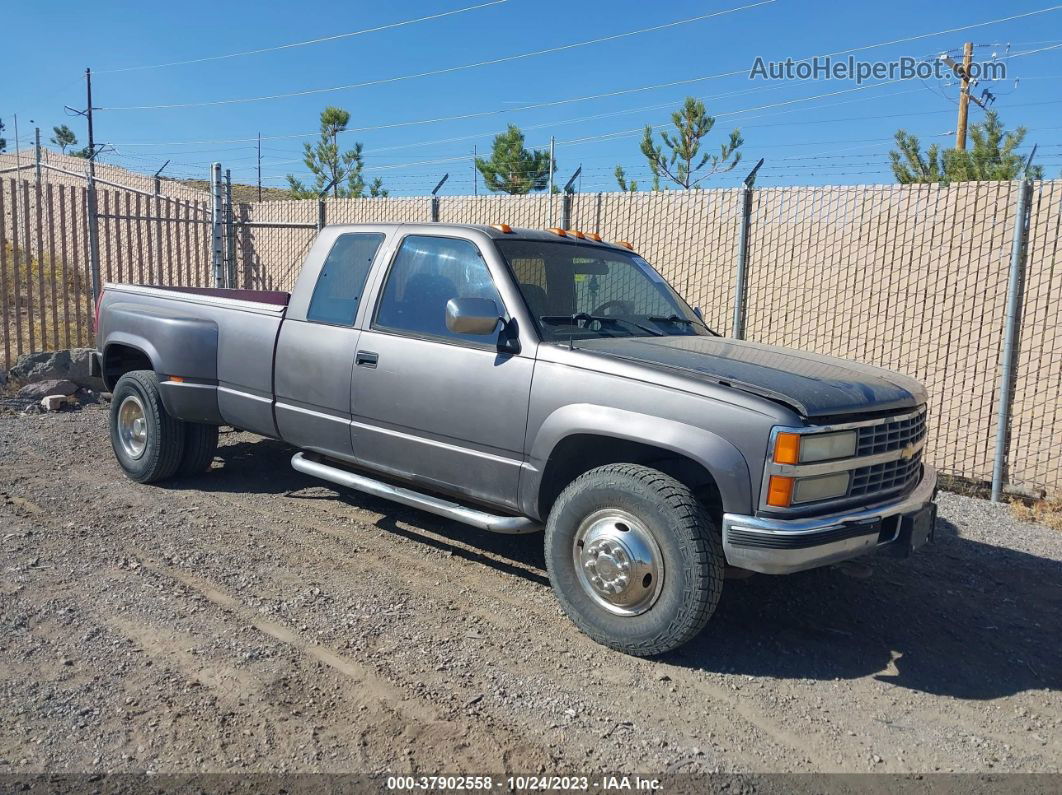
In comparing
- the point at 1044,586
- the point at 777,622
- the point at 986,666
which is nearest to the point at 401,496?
the point at 777,622

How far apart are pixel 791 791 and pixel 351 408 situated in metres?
3.28

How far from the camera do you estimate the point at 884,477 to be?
14.0ft

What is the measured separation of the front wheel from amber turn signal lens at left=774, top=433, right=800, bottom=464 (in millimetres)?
459

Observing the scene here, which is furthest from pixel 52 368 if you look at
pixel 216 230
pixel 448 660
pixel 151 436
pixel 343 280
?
pixel 448 660

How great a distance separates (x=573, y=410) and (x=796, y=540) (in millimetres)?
1212

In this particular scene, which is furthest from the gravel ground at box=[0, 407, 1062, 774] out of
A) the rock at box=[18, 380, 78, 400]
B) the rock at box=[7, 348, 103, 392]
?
the rock at box=[7, 348, 103, 392]

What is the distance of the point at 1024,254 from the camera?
23.9 ft

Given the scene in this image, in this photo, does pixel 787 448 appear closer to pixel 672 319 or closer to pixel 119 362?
pixel 672 319

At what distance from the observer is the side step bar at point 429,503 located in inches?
183

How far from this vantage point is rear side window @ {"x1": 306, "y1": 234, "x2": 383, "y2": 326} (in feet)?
18.2

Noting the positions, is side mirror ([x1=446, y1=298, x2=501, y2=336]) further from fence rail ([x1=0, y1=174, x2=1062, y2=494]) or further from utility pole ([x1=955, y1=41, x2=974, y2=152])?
utility pole ([x1=955, y1=41, x2=974, y2=152])

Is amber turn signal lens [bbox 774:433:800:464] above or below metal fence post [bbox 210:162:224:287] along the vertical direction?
below

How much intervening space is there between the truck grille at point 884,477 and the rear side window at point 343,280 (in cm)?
307

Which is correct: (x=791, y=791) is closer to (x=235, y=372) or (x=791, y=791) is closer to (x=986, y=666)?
(x=986, y=666)
